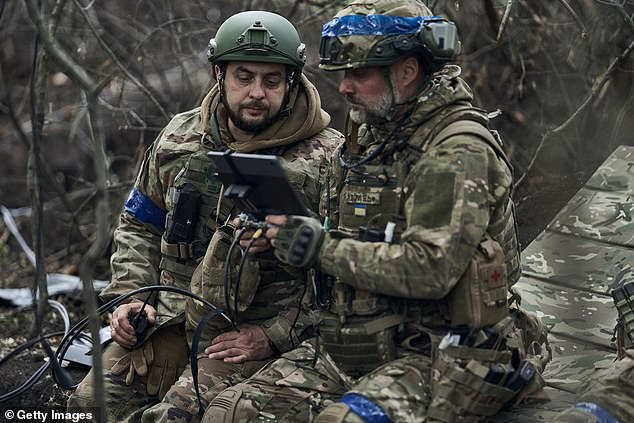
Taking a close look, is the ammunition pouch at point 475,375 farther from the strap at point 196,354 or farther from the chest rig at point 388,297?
the strap at point 196,354

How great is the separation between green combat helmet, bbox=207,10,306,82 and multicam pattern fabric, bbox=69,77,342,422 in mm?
193

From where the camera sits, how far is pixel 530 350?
4.08m

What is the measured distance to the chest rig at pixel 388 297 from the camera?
11.9 ft

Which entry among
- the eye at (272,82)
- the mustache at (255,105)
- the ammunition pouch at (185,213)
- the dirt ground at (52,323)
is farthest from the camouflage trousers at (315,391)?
the dirt ground at (52,323)

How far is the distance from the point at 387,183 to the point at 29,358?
3067mm

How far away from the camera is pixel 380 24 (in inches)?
147

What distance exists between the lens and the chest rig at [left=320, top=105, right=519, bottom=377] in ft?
11.9

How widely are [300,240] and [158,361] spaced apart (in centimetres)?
143

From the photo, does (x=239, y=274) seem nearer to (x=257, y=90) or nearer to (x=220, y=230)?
(x=220, y=230)

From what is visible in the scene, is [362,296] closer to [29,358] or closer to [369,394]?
[369,394]

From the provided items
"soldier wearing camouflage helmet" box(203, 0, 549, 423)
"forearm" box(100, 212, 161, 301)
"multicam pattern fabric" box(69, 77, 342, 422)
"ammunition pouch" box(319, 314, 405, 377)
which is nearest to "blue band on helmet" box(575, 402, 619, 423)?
"soldier wearing camouflage helmet" box(203, 0, 549, 423)

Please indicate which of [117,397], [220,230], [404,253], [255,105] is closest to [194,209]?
[220,230]

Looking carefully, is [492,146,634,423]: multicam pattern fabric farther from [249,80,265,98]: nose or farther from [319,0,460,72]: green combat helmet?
[249,80,265,98]: nose

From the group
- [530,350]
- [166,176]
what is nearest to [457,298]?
[530,350]
